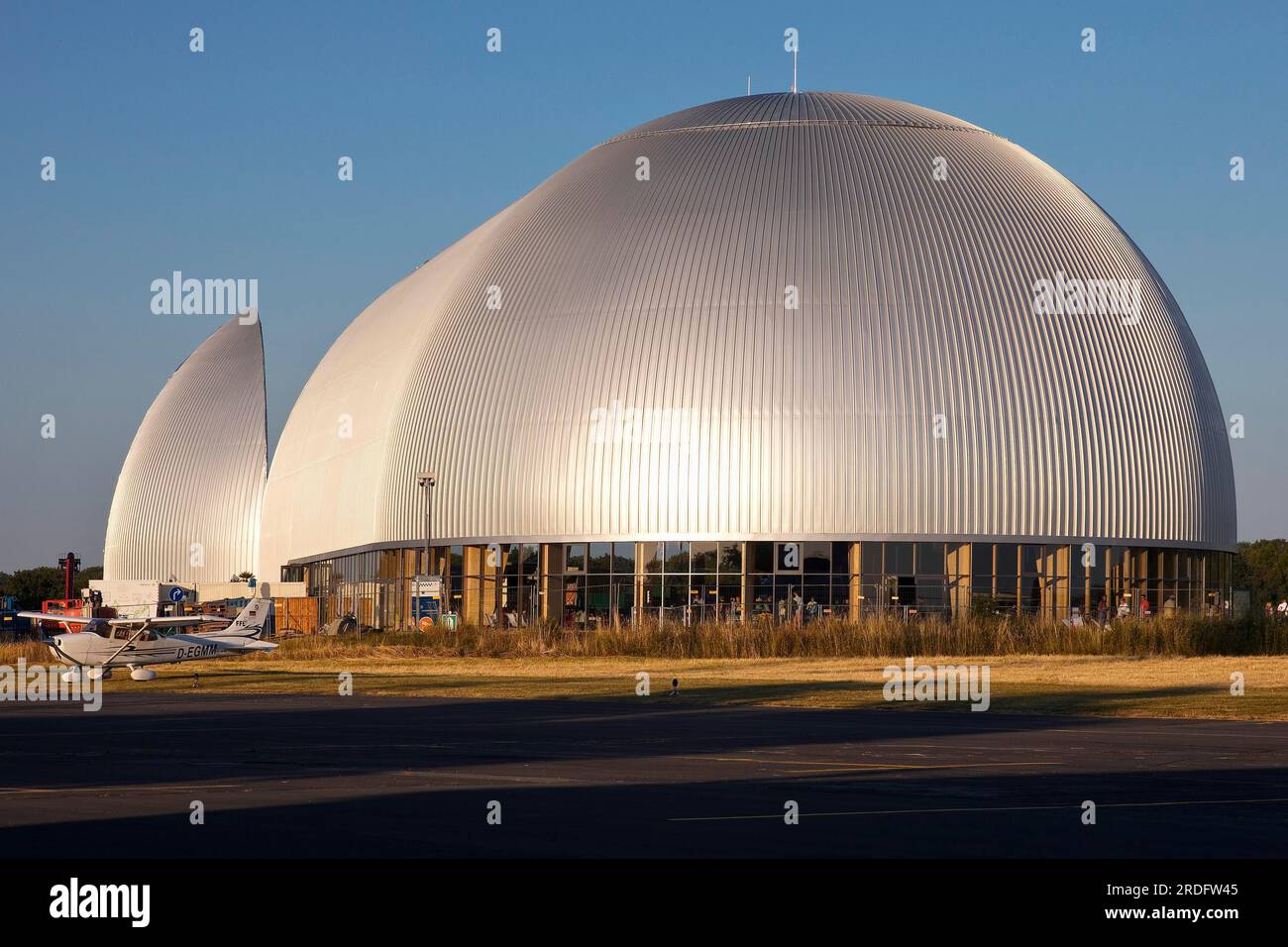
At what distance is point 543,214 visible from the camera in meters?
63.4

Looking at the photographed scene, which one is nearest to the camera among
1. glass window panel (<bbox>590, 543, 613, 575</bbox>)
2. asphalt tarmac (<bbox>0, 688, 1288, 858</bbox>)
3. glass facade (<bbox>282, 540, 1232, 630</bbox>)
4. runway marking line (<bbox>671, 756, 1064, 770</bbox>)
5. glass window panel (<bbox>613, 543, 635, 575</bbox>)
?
asphalt tarmac (<bbox>0, 688, 1288, 858</bbox>)

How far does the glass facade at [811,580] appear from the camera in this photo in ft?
175

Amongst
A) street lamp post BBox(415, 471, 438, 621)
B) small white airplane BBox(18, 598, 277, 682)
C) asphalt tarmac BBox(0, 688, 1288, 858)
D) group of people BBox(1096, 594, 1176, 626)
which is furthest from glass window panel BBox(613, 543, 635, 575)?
asphalt tarmac BBox(0, 688, 1288, 858)

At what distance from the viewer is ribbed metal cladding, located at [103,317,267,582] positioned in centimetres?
8950

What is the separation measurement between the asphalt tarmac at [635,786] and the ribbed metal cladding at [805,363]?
93.0ft

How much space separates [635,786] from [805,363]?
130 ft

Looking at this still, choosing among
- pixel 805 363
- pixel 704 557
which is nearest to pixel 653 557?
pixel 704 557

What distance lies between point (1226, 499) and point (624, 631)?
27622mm

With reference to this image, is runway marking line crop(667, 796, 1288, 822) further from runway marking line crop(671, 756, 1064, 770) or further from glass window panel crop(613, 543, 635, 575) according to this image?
glass window panel crop(613, 543, 635, 575)

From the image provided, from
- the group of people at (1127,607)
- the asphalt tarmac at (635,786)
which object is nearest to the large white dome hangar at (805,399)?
the group of people at (1127,607)

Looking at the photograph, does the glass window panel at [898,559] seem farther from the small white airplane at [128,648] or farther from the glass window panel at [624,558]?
the small white airplane at [128,648]

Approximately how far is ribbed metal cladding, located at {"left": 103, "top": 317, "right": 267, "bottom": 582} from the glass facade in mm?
34856
